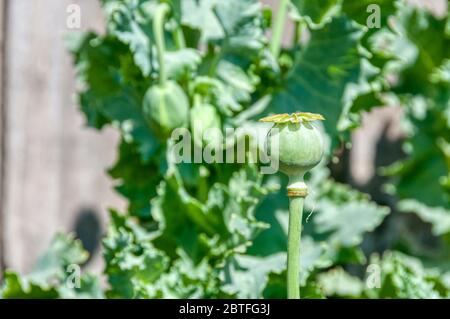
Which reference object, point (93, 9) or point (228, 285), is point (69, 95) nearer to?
point (93, 9)

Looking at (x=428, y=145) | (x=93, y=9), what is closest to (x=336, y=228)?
(x=428, y=145)

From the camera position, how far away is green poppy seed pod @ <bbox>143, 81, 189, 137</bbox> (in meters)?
1.61

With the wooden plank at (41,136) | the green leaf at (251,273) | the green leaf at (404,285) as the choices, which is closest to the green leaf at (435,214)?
the green leaf at (404,285)

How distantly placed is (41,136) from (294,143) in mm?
1016

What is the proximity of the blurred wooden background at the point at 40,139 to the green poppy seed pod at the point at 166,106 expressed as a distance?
36 centimetres

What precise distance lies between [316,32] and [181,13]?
0.80ft

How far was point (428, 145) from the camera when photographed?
2141 millimetres

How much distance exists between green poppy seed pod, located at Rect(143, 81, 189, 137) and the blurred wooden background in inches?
14.1

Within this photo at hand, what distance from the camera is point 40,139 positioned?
2.05 metres

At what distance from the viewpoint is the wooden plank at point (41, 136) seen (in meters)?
2.02

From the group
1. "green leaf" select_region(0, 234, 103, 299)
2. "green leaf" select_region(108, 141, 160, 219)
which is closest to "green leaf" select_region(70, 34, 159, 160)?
"green leaf" select_region(108, 141, 160, 219)

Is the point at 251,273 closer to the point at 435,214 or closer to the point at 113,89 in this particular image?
the point at 113,89

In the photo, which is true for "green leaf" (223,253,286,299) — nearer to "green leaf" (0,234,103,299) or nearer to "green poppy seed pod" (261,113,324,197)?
"green leaf" (0,234,103,299)

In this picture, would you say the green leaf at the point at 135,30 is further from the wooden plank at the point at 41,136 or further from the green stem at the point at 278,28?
the wooden plank at the point at 41,136
